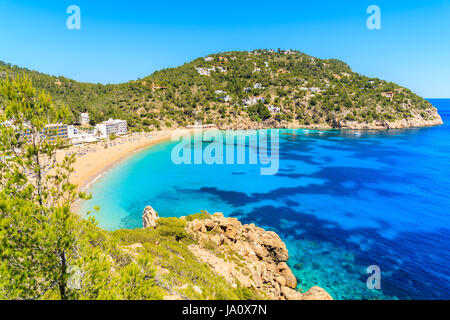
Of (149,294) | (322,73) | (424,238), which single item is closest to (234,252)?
(149,294)

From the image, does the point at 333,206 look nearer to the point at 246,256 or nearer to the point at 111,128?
the point at 246,256

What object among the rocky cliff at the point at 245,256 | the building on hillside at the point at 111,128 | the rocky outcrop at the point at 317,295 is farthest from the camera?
the building on hillside at the point at 111,128

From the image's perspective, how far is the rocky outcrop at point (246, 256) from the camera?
11758 mm

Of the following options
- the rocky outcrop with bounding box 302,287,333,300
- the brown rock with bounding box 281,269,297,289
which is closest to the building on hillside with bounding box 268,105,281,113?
the brown rock with bounding box 281,269,297,289

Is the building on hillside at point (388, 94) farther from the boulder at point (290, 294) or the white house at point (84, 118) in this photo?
the white house at point (84, 118)

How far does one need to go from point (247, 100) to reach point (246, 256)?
95470 millimetres

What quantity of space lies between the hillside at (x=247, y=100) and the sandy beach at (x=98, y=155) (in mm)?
17781

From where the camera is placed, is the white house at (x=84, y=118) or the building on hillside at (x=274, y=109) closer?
the white house at (x=84, y=118)

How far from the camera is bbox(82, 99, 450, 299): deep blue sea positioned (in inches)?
588

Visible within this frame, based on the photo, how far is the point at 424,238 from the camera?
19047mm

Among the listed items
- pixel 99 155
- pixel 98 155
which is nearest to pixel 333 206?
pixel 99 155

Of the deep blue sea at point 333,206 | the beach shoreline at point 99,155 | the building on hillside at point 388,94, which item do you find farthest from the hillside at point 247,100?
the deep blue sea at point 333,206

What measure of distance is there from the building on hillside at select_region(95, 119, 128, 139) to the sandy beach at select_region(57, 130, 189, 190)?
5800 mm

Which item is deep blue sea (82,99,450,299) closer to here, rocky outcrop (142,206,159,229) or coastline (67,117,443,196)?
coastline (67,117,443,196)
